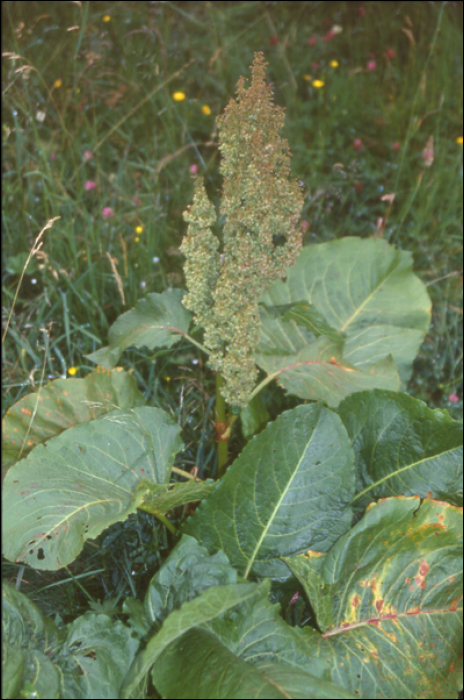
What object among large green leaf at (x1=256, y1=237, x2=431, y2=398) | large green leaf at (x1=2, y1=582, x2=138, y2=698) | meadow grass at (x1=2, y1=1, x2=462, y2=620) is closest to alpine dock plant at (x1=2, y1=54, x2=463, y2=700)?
large green leaf at (x1=2, y1=582, x2=138, y2=698)

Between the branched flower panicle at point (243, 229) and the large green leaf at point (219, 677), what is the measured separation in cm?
61

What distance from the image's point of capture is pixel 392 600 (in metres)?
1.46

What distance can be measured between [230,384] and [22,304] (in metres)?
1.29

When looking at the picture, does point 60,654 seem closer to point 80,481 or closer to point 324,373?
point 80,481

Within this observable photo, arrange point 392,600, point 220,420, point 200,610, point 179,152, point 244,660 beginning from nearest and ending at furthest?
point 200,610
point 244,660
point 392,600
point 220,420
point 179,152

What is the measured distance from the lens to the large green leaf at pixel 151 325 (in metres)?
1.77

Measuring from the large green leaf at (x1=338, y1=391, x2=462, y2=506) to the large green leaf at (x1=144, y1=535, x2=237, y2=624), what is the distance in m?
0.45

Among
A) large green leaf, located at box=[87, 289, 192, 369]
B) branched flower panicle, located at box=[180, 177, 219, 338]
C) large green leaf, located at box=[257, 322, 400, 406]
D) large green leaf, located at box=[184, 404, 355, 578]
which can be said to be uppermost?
branched flower panicle, located at box=[180, 177, 219, 338]

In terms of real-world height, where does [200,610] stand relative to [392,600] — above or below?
above

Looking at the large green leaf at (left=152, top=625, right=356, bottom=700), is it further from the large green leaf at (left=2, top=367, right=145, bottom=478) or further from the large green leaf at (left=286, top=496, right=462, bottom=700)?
the large green leaf at (left=2, top=367, right=145, bottom=478)

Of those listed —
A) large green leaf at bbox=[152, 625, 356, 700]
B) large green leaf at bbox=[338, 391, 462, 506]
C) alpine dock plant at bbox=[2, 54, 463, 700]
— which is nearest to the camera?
large green leaf at bbox=[152, 625, 356, 700]

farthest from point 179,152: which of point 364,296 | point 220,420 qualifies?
point 220,420

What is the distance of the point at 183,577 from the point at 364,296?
1086 millimetres

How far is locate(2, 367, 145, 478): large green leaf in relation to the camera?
1.73m
